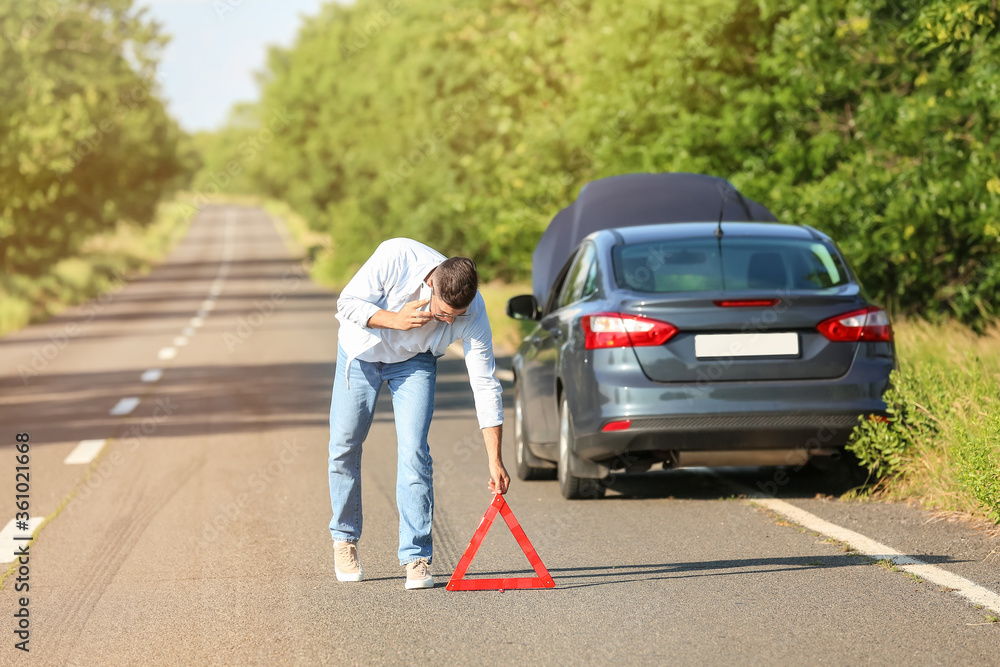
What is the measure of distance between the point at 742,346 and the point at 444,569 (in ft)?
7.11

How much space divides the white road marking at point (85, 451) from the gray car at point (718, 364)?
443cm

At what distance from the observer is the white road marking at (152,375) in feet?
61.2

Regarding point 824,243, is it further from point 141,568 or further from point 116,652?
point 116,652

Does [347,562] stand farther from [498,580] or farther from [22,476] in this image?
[22,476]

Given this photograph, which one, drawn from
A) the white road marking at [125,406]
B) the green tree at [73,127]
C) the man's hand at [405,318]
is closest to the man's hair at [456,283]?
the man's hand at [405,318]

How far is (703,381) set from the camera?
7910 millimetres

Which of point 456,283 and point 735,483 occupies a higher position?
point 456,283

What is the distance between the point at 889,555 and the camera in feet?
22.3

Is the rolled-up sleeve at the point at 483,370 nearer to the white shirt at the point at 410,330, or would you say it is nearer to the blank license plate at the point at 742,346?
the white shirt at the point at 410,330

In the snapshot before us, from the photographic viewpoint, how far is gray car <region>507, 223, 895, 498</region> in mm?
7887

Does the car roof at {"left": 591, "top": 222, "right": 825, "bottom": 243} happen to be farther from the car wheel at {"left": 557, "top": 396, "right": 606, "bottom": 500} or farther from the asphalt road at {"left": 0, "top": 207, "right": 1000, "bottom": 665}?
the asphalt road at {"left": 0, "top": 207, "right": 1000, "bottom": 665}

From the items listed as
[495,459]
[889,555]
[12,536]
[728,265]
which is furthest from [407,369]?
[12,536]

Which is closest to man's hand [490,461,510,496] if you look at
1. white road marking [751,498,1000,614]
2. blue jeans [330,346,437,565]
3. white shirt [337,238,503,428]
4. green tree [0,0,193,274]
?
white shirt [337,238,503,428]

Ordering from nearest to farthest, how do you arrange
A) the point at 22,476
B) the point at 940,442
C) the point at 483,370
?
1. the point at 483,370
2. the point at 940,442
3. the point at 22,476
